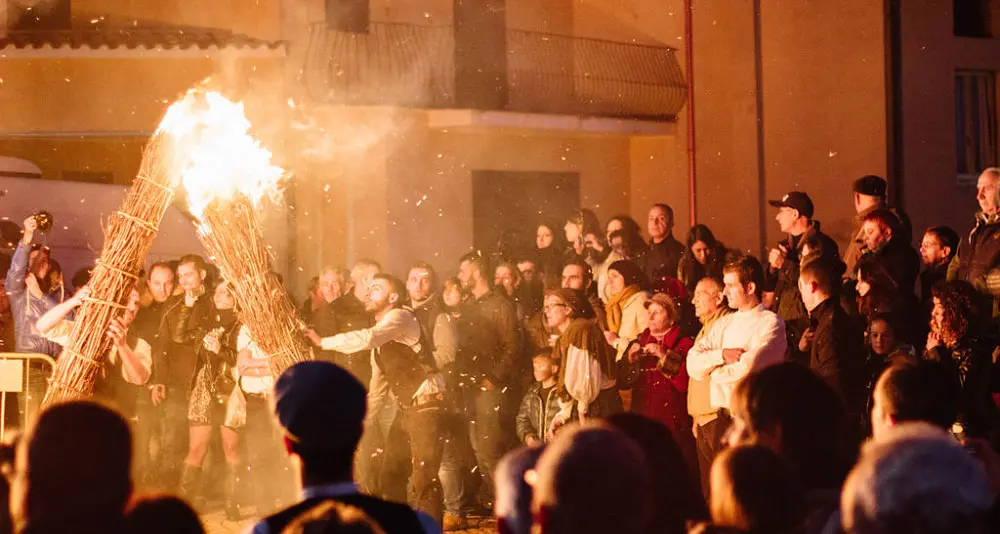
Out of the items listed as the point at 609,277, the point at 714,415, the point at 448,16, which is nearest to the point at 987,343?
the point at 714,415

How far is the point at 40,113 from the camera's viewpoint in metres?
15.6

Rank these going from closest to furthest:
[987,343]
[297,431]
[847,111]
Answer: [297,431], [987,343], [847,111]

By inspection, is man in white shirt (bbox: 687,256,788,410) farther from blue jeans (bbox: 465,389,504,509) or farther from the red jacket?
blue jeans (bbox: 465,389,504,509)

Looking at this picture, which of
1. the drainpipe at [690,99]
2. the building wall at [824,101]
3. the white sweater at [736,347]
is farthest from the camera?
the drainpipe at [690,99]

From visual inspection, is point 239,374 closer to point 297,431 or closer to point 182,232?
point 182,232

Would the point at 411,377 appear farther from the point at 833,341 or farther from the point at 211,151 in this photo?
the point at 833,341

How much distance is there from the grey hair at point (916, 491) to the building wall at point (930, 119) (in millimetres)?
14758

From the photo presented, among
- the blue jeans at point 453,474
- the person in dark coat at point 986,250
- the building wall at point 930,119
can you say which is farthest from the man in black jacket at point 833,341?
the building wall at point 930,119

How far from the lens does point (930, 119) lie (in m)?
17.4

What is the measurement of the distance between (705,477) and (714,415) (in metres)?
0.44

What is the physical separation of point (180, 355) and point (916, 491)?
7931 millimetres

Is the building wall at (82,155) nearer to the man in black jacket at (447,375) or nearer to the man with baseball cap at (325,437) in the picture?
the man in black jacket at (447,375)

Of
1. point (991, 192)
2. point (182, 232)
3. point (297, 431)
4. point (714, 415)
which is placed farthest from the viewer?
point (182, 232)

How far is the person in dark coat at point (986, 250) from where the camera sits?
818 centimetres
